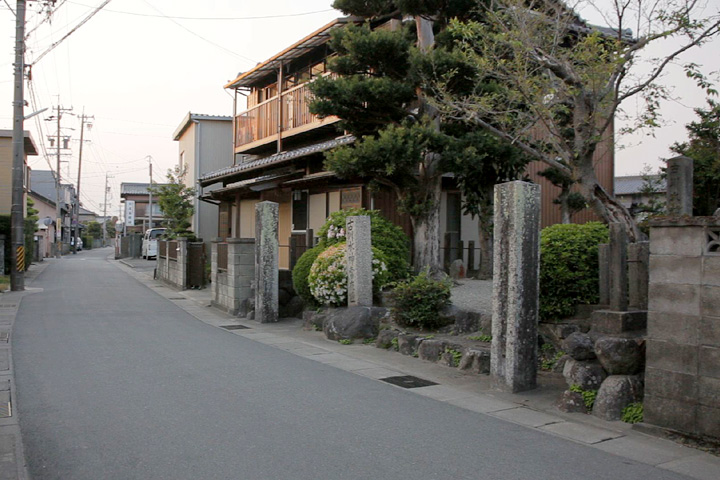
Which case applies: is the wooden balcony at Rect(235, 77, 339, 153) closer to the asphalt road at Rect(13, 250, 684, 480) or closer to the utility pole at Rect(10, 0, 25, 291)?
the utility pole at Rect(10, 0, 25, 291)

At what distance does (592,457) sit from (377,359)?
15.6ft

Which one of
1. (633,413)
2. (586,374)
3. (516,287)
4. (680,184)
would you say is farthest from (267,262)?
(633,413)

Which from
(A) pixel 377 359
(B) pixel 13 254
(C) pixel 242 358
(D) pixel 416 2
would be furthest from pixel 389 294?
(B) pixel 13 254

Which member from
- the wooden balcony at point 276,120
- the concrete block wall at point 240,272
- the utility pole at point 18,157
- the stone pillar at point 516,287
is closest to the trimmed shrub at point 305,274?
the concrete block wall at point 240,272

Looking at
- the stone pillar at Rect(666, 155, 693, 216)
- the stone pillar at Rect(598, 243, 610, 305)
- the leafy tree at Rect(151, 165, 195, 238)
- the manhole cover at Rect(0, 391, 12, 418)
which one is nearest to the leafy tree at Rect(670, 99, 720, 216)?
the stone pillar at Rect(666, 155, 693, 216)

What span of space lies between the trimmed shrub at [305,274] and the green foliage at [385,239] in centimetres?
29

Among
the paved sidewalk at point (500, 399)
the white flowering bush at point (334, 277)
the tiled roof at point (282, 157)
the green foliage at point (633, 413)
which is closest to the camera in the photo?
the paved sidewalk at point (500, 399)

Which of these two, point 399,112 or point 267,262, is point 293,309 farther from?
point 399,112

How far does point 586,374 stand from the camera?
6855mm

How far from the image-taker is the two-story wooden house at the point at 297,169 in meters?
17.1

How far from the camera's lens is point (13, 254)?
20.6 metres

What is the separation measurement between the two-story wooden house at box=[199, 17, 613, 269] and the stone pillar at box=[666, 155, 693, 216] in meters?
8.57

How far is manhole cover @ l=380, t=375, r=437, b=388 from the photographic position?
8.09 metres

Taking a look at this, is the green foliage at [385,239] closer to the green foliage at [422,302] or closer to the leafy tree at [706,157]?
the green foliage at [422,302]
